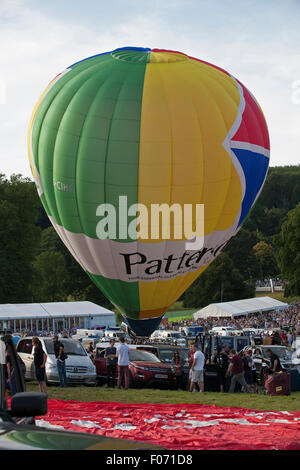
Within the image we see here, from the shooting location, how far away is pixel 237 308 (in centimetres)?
6794

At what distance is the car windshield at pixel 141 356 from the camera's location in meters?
22.4

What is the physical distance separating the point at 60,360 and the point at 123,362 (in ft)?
5.45

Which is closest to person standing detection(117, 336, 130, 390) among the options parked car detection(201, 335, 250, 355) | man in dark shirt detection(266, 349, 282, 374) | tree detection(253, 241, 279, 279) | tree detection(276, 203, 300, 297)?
man in dark shirt detection(266, 349, 282, 374)

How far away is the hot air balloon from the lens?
2262 centimetres

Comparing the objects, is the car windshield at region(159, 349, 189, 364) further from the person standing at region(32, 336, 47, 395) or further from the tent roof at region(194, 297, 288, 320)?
the tent roof at region(194, 297, 288, 320)

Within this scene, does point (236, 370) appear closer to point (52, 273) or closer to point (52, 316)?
point (52, 316)

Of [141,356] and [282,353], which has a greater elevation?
[141,356]

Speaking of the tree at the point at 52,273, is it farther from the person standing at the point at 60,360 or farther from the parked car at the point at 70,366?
the person standing at the point at 60,360

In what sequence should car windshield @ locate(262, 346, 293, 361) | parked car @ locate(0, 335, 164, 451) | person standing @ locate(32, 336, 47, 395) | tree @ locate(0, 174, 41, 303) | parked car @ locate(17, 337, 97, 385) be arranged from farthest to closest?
tree @ locate(0, 174, 41, 303) → car windshield @ locate(262, 346, 293, 361) → parked car @ locate(17, 337, 97, 385) → person standing @ locate(32, 336, 47, 395) → parked car @ locate(0, 335, 164, 451)

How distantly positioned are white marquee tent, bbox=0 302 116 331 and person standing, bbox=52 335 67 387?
26778 mm

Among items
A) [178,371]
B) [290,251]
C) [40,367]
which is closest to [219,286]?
[290,251]

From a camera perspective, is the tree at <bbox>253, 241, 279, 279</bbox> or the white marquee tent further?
the tree at <bbox>253, 241, 279, 279</bbox>

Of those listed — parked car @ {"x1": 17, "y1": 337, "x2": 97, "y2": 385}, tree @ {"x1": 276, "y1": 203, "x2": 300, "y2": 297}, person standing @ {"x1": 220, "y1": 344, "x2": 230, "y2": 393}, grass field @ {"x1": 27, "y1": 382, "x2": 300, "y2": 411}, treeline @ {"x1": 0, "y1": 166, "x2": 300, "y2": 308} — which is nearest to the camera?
grass field @ {"x1": 27, "y1": 382, "x2": 300, "y2": 411}

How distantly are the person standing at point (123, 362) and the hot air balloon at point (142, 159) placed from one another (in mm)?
4068
